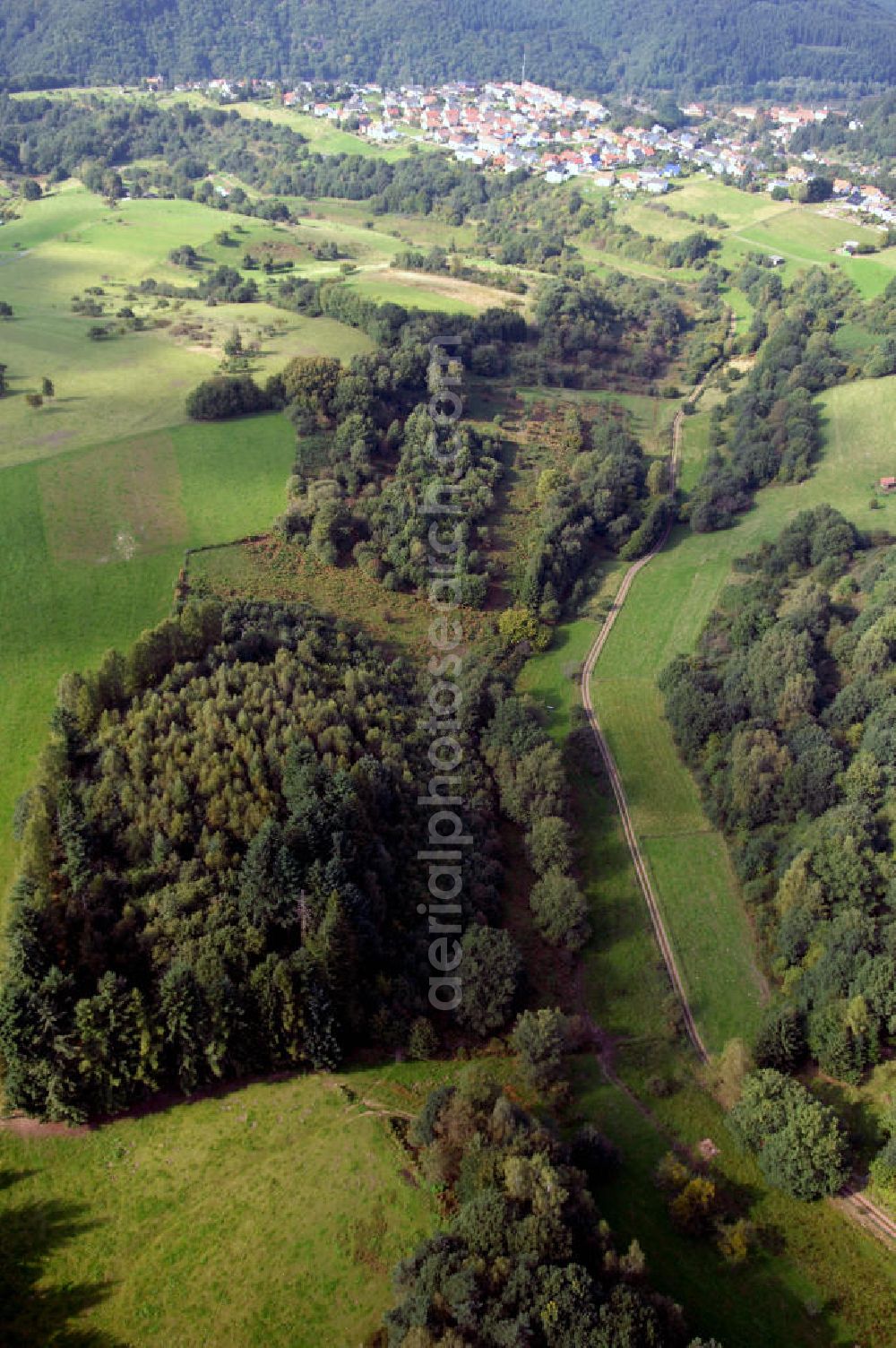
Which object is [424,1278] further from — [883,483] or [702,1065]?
[883,483]

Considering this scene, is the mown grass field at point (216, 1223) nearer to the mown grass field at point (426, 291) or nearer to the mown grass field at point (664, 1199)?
the mown grass field at point (664, 1199)

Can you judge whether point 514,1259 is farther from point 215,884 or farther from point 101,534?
point 101,534

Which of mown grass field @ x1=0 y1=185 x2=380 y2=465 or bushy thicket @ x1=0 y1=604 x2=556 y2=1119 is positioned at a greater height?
mown grass field @ x1=0 y1=185 x2=380 y2=465

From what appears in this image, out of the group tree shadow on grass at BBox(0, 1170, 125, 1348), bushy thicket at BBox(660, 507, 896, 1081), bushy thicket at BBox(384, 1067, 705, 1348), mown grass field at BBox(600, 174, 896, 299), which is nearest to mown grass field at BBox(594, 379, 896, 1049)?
Answer: bushy thicket at BBox(660, 507, 896, 1081)

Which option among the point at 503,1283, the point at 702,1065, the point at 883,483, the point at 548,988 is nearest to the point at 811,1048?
the point at 702,1065

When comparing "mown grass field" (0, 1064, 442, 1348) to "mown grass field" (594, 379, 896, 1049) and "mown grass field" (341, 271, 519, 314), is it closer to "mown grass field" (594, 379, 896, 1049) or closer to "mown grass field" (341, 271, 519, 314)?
"mown grass field" (594, 379, 896, 1049)
